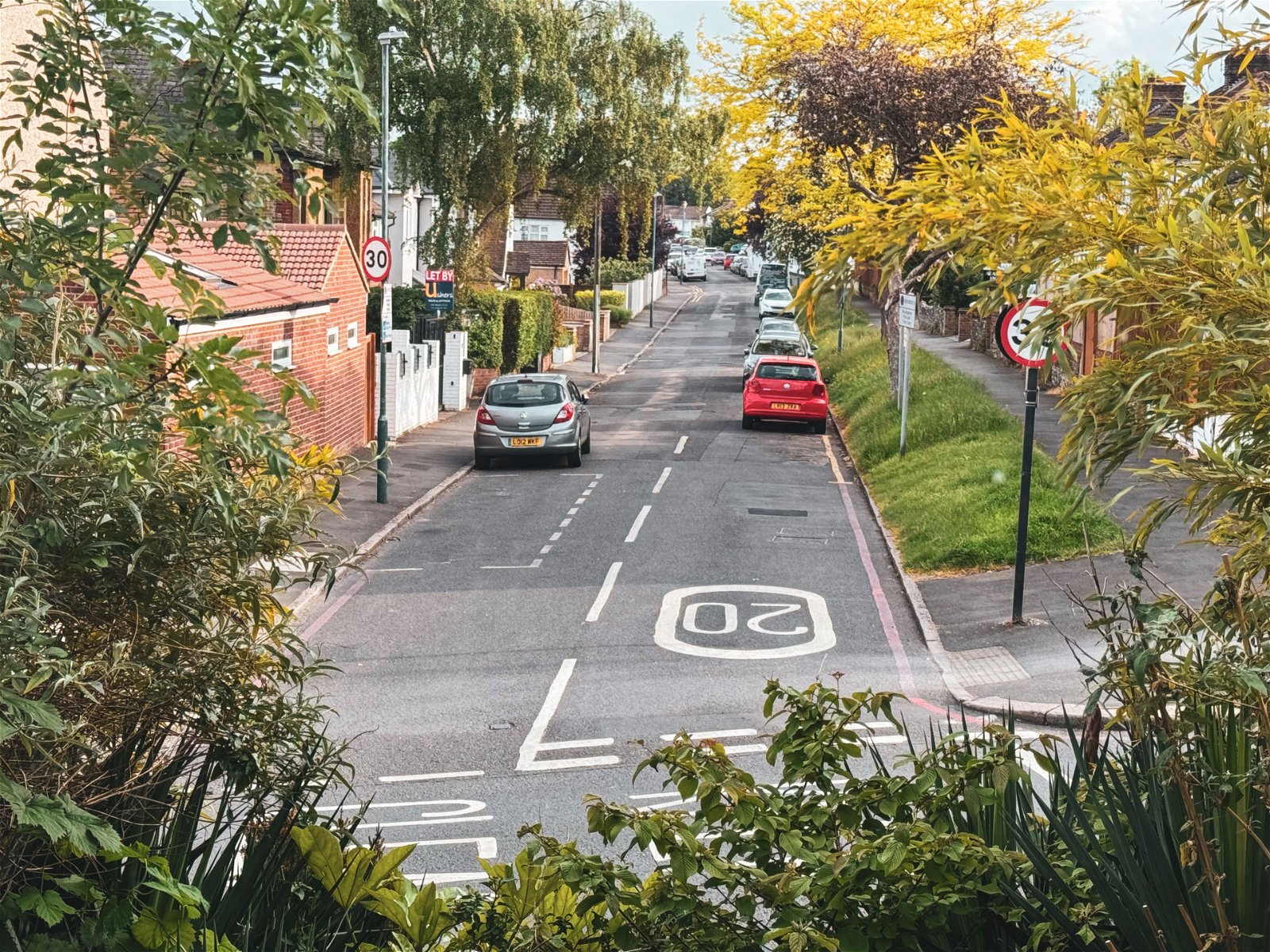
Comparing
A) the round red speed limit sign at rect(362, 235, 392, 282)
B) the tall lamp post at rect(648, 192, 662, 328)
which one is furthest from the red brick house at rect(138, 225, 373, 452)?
the tall lamp post at rect(648, 192, 662, 328)

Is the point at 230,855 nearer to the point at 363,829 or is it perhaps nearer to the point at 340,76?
the point at 340,76

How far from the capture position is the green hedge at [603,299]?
65.8 m

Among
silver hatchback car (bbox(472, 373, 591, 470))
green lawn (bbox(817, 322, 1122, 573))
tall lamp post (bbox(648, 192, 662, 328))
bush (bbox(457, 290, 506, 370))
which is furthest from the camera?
tall lamp post (bbox(648, 192, 662, 328))

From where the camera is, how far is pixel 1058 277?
183 inches

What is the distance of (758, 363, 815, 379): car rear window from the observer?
3212 cm

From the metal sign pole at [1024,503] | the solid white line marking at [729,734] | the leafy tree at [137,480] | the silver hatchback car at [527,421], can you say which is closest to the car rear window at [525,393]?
the silver hatchback car at [527,421]

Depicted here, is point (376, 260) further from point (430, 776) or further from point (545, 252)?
point (545, 252)

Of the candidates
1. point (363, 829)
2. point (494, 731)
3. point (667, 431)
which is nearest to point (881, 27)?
point (667, 431)

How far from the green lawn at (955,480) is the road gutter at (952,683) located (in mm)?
237

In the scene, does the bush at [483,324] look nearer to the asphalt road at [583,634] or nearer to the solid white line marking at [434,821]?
the asphalt road at [583,634]

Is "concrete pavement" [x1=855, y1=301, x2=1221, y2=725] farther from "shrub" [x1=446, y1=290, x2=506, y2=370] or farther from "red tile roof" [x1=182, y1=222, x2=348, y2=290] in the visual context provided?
"shrub" [x1=446, y1=290, x2=506, y2=370]

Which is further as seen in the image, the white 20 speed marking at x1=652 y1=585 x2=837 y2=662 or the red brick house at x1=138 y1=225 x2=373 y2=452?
the red brick house at x1=138 y1=225 x2=373 y2=452

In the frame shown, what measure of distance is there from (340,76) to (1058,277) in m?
2.34

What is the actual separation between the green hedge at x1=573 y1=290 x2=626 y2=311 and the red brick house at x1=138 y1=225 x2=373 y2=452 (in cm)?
3584
